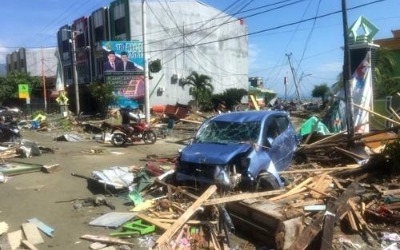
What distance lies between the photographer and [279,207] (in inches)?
282

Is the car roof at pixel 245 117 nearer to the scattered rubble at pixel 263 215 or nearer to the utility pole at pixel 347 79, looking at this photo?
the scattered rubble at pixel 263 215

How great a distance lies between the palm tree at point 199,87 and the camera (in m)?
41.7

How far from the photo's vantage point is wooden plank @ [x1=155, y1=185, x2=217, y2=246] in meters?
6.63

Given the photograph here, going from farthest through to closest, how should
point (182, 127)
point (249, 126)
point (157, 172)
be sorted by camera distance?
point (182, 127) < point (157, 172) < point (249, 126)

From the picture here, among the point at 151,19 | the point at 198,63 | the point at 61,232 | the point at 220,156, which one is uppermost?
the point at 151,19

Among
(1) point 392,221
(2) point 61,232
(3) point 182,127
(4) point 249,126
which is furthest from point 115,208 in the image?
(3) point 182,127

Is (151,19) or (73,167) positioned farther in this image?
(151,19)

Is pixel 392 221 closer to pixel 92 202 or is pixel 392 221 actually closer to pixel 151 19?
pixel 92 202

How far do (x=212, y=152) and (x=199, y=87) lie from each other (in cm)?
3408

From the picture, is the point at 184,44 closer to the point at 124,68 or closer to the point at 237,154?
the point at 124,68

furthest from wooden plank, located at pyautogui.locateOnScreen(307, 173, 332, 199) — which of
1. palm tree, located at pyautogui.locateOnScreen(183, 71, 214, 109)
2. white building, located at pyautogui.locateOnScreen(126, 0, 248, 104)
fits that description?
palm tree, located at pyautogui.locateOnScreen(183, 71, 214, 109)

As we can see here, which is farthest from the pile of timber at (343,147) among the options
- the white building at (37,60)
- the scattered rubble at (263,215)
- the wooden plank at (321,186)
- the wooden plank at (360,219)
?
the white building at (37,60)

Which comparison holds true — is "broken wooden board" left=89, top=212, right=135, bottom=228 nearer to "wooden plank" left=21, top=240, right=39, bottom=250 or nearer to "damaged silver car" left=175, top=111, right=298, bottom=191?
"wooden plank" left=21, top=240, right=39, bottom=250

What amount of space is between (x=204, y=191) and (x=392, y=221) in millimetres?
3328
